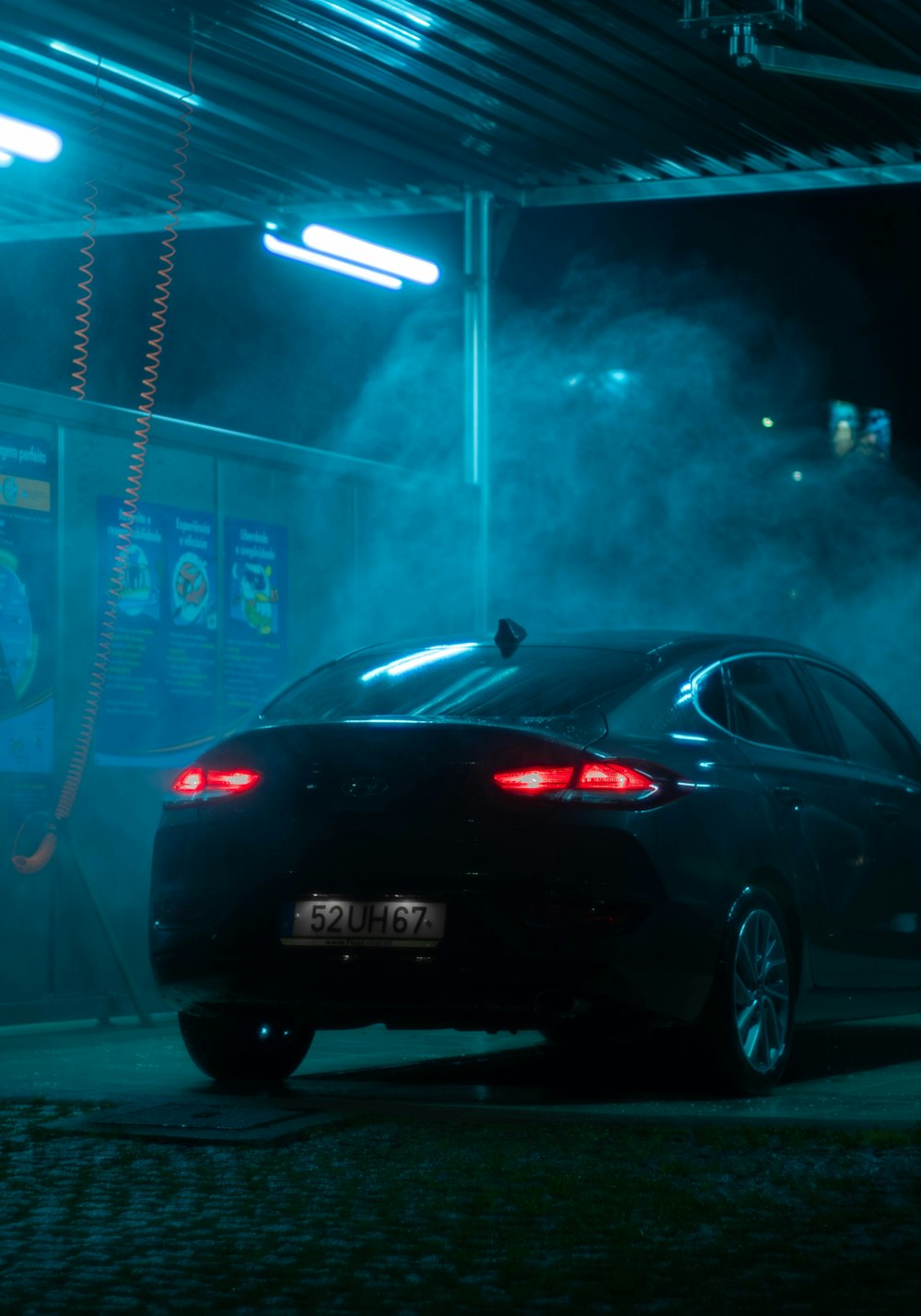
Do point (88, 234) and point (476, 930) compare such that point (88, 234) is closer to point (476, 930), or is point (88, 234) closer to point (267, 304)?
point (476, 930)

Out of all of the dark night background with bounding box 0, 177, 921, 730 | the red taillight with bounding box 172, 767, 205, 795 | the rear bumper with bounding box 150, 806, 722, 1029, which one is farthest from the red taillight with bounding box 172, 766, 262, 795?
the dark night background with bounding box 0, 177, 921, 730

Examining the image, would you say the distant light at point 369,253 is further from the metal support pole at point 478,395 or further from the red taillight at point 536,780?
the red taillight at point 536,780

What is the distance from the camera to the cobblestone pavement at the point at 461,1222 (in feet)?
14.3

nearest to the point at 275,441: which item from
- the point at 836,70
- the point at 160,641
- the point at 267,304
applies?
the point at 160,641

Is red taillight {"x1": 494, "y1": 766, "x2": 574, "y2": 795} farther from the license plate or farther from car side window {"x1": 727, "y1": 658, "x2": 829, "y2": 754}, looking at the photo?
car side window {"x1": 727, "y1": 658, "x2": 829, "y2": 754}

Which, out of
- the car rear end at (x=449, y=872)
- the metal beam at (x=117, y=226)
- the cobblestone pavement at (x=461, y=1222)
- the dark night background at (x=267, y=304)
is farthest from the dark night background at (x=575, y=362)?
the cobblestone pavement at (x=461, y=1222)

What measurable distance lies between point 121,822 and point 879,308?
141 feet

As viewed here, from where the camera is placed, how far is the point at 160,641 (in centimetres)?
1115

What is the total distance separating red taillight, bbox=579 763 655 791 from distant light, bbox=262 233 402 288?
19.4ft

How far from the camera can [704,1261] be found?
4656 millimetres

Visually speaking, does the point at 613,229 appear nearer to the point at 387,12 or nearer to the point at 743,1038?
the point at 387,12

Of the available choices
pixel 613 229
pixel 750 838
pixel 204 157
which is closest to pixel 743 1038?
pixel 750 838

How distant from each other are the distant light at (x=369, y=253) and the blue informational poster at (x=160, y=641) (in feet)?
5.79

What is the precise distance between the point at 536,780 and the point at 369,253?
21.6 ft
